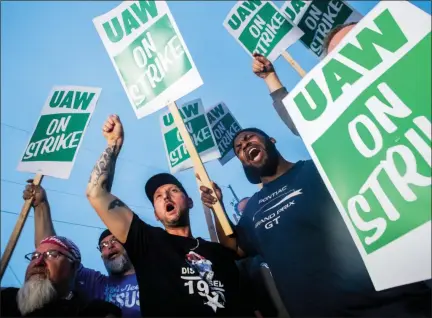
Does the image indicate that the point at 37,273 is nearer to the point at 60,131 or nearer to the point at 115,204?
the point at 115,204

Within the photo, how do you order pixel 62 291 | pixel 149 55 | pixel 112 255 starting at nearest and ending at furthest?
pixel 62 291, pixel 149 55, pixel 112 255

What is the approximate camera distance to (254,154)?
3100mm

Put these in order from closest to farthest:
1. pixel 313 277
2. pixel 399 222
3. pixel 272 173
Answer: pixel 399 222, pixel 313 277, pixel 272 173

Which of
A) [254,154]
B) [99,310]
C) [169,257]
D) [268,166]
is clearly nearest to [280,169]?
[268,166]

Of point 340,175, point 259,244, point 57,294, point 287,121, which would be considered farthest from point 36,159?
point 340,175

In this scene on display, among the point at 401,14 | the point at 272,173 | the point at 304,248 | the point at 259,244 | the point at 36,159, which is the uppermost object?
the point at 36,159

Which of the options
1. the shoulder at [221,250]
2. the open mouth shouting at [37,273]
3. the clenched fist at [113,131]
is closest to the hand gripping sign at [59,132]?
the clenched fist at [113,131]

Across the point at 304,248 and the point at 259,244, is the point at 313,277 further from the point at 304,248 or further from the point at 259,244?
the point at 259,244

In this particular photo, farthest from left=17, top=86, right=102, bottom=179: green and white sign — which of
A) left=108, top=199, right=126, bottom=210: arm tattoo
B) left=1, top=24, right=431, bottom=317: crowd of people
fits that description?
left=108, top=199, right=126, bottom=210: arm tattoo

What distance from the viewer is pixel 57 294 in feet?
7.63

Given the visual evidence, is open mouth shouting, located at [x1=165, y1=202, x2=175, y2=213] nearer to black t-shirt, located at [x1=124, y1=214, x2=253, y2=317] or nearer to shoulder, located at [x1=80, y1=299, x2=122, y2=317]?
black t-shirt, located at [x1=124, y1=214, x2=253, y2=317]

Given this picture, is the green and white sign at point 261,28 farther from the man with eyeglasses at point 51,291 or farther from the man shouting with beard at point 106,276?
the man with eyeglasses at point 51,291

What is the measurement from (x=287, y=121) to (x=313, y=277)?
1.57 metres

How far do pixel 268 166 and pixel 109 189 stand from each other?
1355 mm
